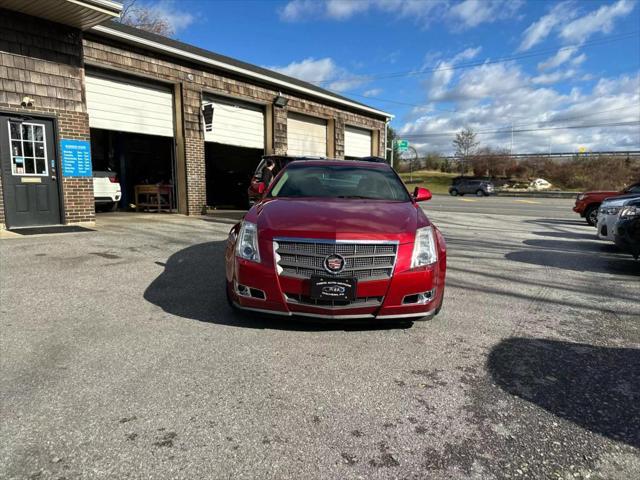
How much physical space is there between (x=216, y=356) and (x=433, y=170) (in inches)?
3079

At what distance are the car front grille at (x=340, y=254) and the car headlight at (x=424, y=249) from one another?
7.5 inches

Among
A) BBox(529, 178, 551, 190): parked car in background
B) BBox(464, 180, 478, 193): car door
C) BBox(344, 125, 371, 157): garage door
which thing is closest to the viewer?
BBox(344, 125, 371, 157): garage door

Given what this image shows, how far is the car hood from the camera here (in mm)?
3547

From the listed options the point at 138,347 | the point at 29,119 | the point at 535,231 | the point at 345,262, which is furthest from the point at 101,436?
the point at 535,231

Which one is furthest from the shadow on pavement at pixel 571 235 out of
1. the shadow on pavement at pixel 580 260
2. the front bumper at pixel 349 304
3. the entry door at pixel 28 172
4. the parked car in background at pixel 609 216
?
the entry door at pixel 28 172

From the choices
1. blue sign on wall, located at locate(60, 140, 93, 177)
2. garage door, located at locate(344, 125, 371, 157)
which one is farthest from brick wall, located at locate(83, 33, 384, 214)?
garage door, located at locate(344, 125, 371, 157)

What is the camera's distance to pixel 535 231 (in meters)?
12.2

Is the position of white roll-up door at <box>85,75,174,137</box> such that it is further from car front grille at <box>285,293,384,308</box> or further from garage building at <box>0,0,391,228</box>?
car front grille at <box>285,293,384,308</box>

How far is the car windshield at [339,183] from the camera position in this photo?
4.76 meters

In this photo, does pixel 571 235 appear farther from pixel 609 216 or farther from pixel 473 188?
pixel 473 188

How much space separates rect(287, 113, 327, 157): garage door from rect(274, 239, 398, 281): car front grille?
14302mm

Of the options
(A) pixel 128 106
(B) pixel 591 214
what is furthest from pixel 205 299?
(B) pixel 591 214

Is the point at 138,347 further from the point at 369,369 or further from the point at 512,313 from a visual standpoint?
the point at 512,313

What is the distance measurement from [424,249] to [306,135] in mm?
15139
